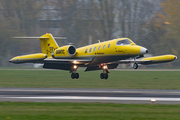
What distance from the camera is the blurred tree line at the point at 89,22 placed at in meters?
66.0

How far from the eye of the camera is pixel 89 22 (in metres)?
75.9

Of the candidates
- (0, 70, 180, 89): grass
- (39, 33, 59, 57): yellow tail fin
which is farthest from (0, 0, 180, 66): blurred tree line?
(39, 33, 59, 57): yellow tail fin

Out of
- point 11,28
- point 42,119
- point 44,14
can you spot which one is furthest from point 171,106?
point 44,14

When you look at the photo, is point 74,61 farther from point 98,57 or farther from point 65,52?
point 98,57

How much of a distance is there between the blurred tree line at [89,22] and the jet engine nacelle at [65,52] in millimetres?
37879

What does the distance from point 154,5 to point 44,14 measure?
2879 centimetres

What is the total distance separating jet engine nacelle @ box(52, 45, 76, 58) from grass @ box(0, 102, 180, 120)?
43.8ft

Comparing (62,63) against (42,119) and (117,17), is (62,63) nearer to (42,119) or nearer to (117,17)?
(42,119)

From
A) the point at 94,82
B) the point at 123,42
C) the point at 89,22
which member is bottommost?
the point at 94,82

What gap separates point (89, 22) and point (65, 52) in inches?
1956

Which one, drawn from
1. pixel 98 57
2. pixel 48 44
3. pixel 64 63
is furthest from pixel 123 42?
pixel 48 44

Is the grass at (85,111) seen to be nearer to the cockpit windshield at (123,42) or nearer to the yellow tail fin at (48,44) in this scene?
the cockpit windshield at (123,42)

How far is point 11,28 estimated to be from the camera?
72438mm

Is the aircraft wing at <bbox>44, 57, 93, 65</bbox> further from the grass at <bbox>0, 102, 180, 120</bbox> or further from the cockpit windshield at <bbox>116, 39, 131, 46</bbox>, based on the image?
the grass at <bbox>0, 102, 180, 120</bbox>
